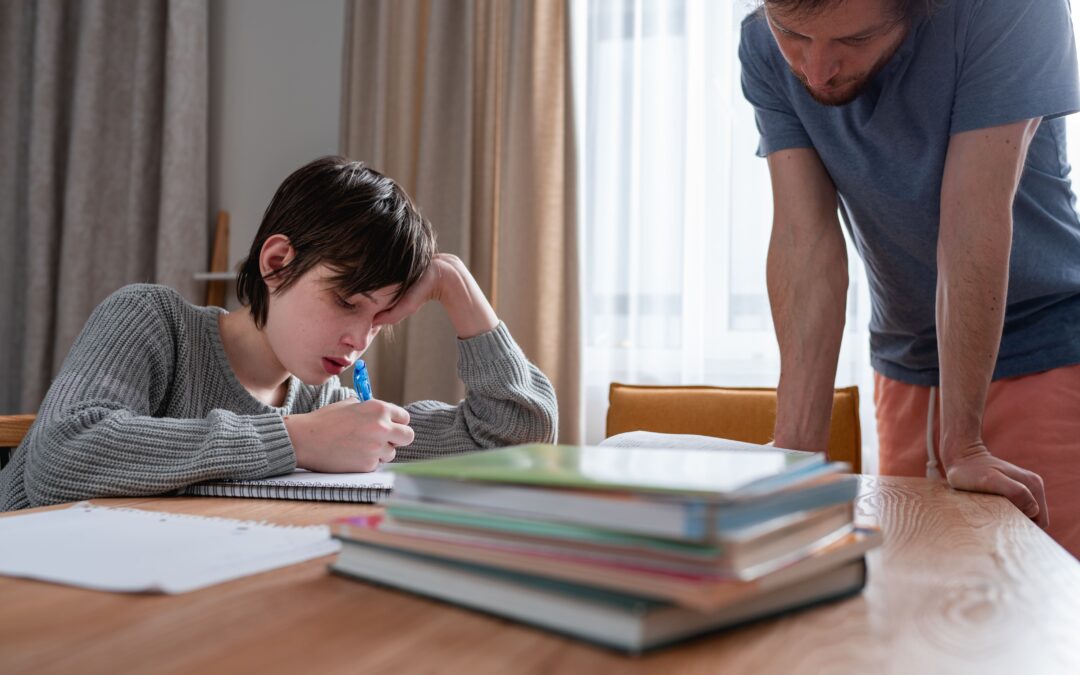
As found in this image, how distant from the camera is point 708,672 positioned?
15.1 inches

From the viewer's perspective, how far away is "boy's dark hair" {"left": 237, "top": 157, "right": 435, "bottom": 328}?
1.21 m

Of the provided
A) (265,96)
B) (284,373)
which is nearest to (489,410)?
(284,373)

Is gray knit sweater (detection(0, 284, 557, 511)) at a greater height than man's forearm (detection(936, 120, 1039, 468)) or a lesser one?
lesser

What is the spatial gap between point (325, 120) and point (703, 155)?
1400mm

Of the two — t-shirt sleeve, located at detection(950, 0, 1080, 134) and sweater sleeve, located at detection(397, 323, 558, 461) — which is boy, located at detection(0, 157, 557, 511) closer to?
sweater sleeve, located at detection(397, 323, 558, 461)

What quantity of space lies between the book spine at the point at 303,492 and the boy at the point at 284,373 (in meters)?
0.02

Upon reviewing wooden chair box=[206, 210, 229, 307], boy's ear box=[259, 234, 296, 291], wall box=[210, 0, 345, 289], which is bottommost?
boy's ear box=[259, 234, 296, 291]

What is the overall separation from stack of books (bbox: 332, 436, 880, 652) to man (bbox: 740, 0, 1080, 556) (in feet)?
1.99

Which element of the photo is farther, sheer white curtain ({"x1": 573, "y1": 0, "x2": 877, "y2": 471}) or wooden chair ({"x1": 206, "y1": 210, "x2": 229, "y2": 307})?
wooden chair ({"x1": 206, "y1": 210, "x2": 229, "y2": 307})

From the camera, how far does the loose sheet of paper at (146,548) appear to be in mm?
534

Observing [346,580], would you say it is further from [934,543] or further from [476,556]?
[934,543]

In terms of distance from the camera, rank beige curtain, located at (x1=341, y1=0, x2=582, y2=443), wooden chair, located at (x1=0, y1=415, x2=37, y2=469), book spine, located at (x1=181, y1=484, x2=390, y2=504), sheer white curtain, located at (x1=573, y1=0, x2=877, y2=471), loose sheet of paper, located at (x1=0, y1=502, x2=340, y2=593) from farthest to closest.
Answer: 1. beige curtain, located at (x1=341, y1=0, x2=582, y2=443)
2. sheer white curtain, located at (x1=573, y1=0, x2=877, y2=471)
3. wooden chair, located at (x1=0, y1=415, x2=37, y2=469)
4. book spine, located at (x1=181, y1=484, x2=390, y2=504)
5. loose sheet of paper, located at (x1=0, y1=502, x2=340, y2=593)

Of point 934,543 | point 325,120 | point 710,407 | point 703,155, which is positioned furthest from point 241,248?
point 934,543

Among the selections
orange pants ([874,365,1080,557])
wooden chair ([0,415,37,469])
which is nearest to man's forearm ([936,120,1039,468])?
orange pants ([874,365,1080,557])
